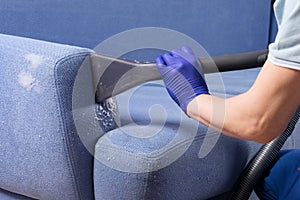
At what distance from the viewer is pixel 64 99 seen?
2.57ft

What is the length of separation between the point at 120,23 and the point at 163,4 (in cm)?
23

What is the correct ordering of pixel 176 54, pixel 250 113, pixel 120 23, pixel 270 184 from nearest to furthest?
pixel 250 113, pixel 176 54, pixel 270 184, pixel 120 23

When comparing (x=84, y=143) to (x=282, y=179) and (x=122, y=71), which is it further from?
(x=282, y=179)

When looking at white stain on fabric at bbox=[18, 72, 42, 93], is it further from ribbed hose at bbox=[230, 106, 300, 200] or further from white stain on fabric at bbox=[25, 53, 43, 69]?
ribbed hose at bbox=[230, 106, 300, 200]

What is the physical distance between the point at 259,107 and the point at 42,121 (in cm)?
38

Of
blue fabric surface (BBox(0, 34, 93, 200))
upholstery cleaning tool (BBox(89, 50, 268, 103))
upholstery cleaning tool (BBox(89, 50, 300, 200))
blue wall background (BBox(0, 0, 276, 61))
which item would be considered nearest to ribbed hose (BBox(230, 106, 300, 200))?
upholstery cleaning tool (BBox(89, 50, 300, 200))

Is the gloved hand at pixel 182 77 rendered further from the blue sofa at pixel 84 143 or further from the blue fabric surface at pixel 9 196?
the blue fabric surface at pixel 9 196

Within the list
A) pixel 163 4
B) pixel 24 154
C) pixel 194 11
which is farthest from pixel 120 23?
pixel 24 154

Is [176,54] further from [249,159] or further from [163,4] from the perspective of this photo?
[163,4]

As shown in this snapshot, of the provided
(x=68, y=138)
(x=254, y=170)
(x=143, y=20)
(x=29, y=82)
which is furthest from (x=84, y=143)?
(x=143, y=20)

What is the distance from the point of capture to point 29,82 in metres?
0.80

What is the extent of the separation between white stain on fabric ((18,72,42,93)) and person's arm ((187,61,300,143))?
28 cm

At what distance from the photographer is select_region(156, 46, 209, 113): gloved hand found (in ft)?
2.87

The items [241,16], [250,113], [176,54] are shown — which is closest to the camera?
[250,113]
